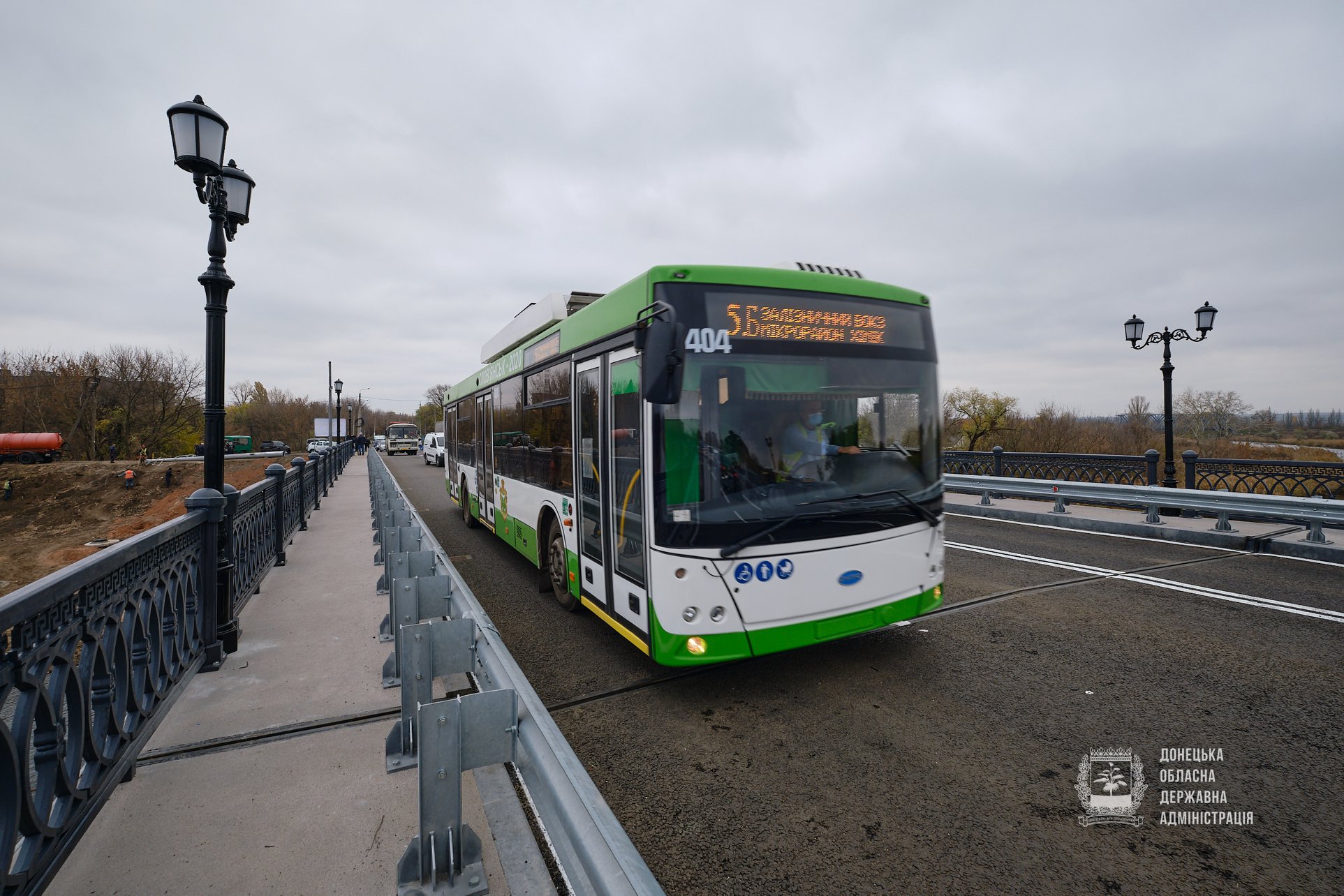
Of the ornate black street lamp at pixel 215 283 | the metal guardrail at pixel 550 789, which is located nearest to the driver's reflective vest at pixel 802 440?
the metal guardrail at pixel 550 789

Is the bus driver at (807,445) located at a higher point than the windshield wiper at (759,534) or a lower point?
higher

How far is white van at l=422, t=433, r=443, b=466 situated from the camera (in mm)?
38500

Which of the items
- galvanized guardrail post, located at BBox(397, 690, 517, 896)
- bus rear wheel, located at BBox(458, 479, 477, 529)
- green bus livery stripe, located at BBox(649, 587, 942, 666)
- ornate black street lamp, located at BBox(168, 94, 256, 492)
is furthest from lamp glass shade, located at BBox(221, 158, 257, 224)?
bus rear wheel, located at BBox(458, 479, 477, 529)

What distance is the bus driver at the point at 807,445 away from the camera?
4.40 m

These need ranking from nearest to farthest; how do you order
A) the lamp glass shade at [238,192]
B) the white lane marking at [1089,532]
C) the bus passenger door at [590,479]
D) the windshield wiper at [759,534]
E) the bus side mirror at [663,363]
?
the bus side mirror at [663,363] → the windshield wiper at [759,534] → the bus passenger door at [590,479] → the lamp glass shade at [238,192] → the white lane marking at [1089,532]

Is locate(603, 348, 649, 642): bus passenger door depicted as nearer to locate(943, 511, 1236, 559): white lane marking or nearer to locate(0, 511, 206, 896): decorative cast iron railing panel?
locate(0, 511, 206, 896): decorative cast iron railing panel

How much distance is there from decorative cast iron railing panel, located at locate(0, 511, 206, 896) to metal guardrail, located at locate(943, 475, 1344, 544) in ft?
42.9

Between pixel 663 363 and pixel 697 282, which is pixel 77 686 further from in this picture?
pixel 697 282

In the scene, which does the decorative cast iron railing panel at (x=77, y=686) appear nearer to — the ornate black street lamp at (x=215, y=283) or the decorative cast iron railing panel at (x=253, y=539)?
the ornate black street lamp at (x=215, y=283)

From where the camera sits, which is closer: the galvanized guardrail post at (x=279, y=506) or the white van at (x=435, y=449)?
the galvanized guardrail post at (x=279, y=506)

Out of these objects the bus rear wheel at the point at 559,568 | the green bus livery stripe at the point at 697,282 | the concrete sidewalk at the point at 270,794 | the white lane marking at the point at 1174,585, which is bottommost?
the concrete sidewalk at the point at 270,794

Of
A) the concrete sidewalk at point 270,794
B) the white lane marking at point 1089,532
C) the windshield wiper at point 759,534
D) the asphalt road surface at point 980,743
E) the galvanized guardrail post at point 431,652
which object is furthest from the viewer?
the white lane marking at point 1089,532

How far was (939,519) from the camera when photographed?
499cm

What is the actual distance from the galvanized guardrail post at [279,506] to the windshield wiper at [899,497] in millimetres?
7366
